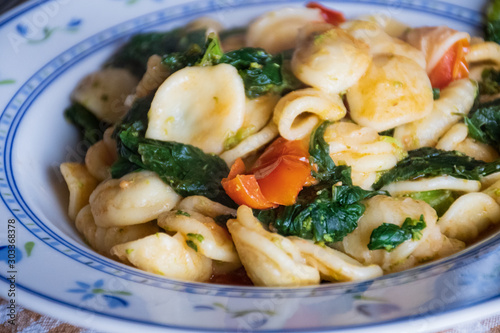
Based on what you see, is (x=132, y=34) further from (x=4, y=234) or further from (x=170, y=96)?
(x=4, y=234)

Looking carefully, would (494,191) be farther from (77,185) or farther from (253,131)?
(77,185)

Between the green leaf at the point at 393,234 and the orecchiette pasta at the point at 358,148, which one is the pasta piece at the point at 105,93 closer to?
the orecchiette pasta at the point at 358,148

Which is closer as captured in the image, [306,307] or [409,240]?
[306,307]

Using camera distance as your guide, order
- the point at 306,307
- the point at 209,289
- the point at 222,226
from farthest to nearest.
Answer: the point at 222,226
the point at 209,289
the point at 306,307

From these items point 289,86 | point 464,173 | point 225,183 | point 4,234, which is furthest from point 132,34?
point 464,173

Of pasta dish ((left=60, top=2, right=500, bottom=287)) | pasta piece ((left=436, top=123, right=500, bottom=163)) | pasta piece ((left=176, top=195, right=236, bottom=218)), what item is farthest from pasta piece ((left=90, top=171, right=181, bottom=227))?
pasta piece ((left=436, top=123, right=500, bottom=163))

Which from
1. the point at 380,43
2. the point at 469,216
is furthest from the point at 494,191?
the point at 380,43

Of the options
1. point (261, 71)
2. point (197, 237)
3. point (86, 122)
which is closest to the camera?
point (197, 237)
